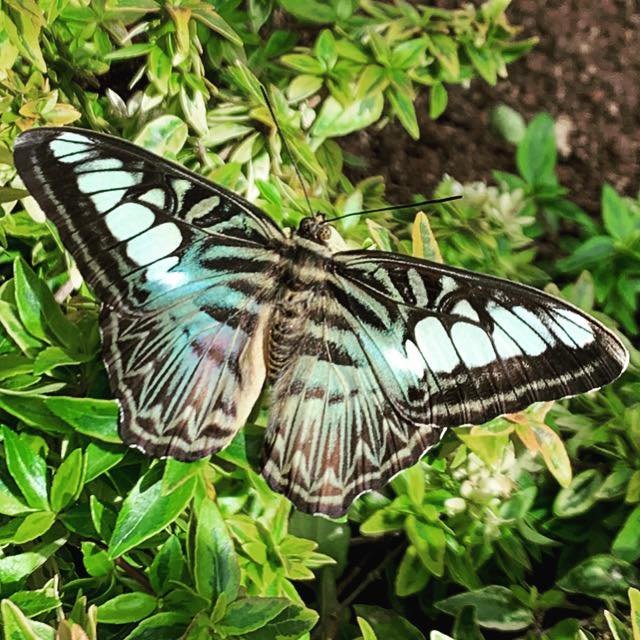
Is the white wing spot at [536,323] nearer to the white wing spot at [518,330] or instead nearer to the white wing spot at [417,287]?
the white wing spot at [518,330]

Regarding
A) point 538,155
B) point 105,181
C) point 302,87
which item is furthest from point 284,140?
point 538,155

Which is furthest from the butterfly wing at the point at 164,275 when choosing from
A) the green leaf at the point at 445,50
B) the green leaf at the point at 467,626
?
the green leaf at the point at 445,50

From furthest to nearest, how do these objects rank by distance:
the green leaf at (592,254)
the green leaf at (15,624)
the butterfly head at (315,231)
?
the green leaf at (592,254), the butterfly head at (315,231), the green leaf at (15,624)

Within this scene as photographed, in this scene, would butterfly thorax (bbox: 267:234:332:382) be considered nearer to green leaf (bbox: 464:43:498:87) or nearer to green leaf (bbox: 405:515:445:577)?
green leaf (bbox: 405:515:445:577)

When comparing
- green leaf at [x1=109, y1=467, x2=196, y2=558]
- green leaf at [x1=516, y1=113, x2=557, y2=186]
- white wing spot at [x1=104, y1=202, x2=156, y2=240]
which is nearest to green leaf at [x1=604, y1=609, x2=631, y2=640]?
green leaf at [x1=109, y1=467, x2=196, y2=558]

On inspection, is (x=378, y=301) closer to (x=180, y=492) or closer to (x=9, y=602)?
(x=180, y=492)

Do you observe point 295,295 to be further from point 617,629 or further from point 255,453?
point 617,629
